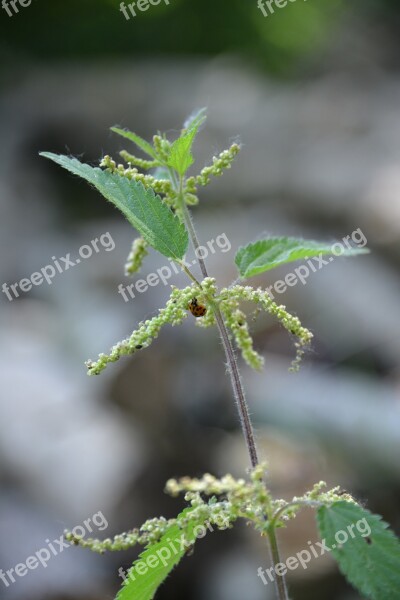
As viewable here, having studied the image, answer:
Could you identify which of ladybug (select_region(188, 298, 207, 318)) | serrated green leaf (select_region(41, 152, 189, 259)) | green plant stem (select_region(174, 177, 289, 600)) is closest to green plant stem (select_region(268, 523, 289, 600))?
green plant stem (select_region(174, 177, 289, 600))

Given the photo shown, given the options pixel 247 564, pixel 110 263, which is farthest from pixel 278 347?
pixel 110 263

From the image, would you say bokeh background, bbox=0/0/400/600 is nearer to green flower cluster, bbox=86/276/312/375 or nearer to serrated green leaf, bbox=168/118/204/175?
green flower cluster, bbox=86/276/312/375

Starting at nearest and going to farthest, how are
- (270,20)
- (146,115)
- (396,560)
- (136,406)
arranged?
(396,560) < (136,406) < (270,20) < (146,115)

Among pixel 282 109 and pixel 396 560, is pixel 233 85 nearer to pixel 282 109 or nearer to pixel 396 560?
pixel 282 109

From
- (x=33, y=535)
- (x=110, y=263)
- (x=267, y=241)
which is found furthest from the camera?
(x=110, y=263)

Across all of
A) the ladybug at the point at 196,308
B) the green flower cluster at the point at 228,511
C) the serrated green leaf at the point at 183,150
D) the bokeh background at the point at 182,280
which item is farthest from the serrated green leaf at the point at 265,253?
the bokeh background at the point at 182,280

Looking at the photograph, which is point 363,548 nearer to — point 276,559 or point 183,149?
point 276,559

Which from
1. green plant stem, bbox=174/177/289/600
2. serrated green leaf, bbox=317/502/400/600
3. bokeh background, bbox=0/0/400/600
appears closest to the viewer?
serrated green leaf, bbox=317/502/400/600
